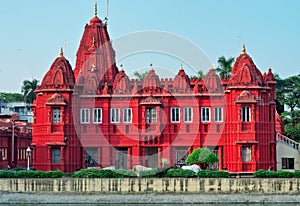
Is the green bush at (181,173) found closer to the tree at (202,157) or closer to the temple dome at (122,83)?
the tree at (202,157)

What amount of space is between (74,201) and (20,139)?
90.9ft

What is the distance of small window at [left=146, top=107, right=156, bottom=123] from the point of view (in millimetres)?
59719

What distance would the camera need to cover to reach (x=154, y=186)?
4706 centimetres

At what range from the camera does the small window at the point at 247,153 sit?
2260 inches

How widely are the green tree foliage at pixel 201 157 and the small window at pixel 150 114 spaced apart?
5.40 meters

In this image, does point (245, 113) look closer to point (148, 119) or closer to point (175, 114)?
point (175, 114)

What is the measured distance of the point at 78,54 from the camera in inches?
2633

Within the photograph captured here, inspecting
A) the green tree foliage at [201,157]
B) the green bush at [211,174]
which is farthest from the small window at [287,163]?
the green bush at [211,174]

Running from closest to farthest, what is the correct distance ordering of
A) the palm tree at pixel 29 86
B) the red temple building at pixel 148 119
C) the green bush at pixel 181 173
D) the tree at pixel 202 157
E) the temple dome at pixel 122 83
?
1. the green bush at pixel 181 173
2. the tree at pixel 202 157
3. the red temple building at pixel 148 119
4. the temple dome at pixel 122 83
5. the palm tree at pixel 29 86

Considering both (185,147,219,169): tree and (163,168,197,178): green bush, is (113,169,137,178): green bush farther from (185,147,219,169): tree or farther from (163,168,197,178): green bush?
(185,147,219,169): tree

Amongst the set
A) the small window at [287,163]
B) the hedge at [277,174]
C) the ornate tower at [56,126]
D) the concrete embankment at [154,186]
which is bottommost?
the concrete embankment at [154,186]

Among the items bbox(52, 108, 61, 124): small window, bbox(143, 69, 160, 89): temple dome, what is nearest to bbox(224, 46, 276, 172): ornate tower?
bbox(143, 69, 160, 89): temple dome

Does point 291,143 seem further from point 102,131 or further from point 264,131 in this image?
point 102,131

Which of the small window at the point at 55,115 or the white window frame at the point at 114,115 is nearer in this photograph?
the small window at the point at 55,115
